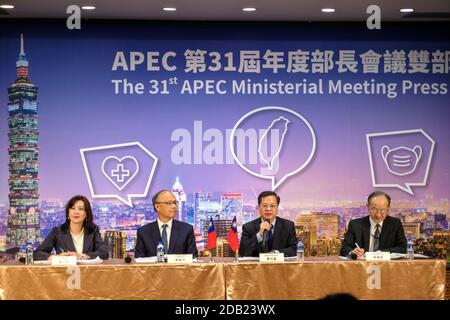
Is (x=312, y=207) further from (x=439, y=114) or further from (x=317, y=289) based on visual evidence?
(x=317, y=289)

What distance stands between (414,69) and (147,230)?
2.86m

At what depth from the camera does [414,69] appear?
23.2 ft

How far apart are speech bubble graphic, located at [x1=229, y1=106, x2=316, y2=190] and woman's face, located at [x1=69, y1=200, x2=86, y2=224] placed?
1.77 meters

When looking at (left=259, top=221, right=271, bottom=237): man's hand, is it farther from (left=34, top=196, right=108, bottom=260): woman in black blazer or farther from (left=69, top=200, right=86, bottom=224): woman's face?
(left=69, top=200, right=86, bottom=224): woman's face

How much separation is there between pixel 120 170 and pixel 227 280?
2220mm

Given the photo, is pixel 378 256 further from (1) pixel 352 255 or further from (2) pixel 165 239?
(2) pixel 165 239

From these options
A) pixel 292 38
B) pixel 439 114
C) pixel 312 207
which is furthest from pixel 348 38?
pixel 312 207

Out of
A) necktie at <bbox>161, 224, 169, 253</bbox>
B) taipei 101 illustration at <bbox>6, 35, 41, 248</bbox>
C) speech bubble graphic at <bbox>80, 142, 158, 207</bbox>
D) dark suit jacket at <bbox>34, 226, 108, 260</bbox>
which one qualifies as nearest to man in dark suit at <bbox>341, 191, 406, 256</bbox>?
necktie at <bbox>161, 224, 169, 253</bbox>

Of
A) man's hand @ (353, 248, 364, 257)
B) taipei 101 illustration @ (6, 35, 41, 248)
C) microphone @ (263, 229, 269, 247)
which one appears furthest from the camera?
taipei 101 illustration @ (6, 35, 41, 248)

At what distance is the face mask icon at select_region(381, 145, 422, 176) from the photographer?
23.2 ft

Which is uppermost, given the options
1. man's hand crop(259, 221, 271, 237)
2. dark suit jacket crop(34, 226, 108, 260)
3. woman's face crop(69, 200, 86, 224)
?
woman's face crop(69, 200, 86, 224)

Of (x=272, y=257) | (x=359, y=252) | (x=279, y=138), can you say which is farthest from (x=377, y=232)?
(x=279, y=138)

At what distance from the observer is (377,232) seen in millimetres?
5727

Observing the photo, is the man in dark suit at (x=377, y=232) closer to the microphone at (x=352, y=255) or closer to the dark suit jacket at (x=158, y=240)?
the microphone at (x=352, y=255)
